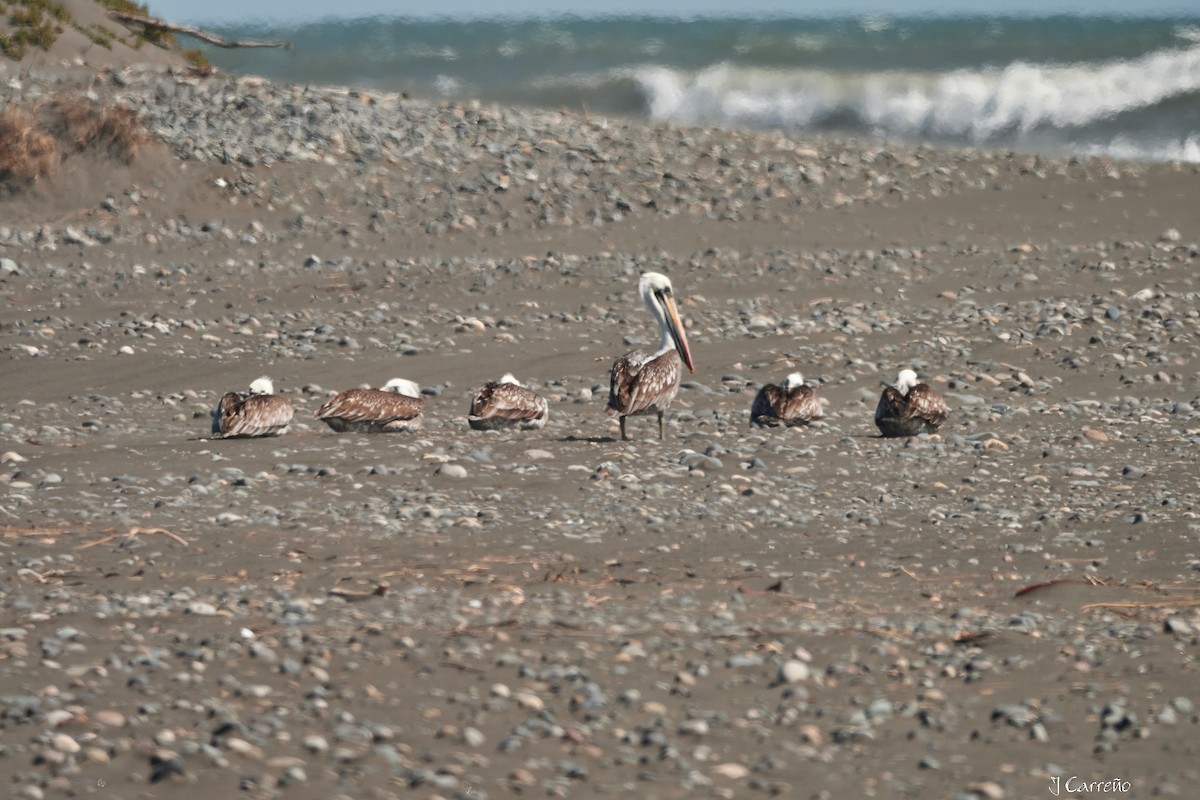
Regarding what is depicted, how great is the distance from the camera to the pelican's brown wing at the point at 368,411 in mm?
9953

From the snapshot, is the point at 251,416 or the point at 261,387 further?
the point at 261,387

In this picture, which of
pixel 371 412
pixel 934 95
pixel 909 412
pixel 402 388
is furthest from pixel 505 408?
pixel 934 95

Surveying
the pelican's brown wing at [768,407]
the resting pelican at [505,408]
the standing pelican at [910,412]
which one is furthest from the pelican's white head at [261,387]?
the standing pelican at [910,412]

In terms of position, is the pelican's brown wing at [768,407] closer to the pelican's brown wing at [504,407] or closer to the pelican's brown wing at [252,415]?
the pelican's brown wing at [504,407]

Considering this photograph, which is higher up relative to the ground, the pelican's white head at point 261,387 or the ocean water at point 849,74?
the ocean water at point 849,74

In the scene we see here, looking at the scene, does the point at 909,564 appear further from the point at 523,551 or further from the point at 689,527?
the point at 523,551

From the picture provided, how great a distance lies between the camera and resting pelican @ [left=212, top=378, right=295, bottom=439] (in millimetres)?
9758

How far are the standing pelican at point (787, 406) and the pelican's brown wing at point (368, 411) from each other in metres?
2.22

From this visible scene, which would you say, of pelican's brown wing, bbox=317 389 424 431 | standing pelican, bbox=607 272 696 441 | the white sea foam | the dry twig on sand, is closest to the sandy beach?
the dry twig on sand

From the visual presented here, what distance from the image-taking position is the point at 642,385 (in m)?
9.82

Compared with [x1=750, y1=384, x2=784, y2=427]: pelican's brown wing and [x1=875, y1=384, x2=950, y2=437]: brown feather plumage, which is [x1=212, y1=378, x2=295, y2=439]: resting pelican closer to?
[x1=750, y1=384, x2=784, y2=427]: pelican's brown wing

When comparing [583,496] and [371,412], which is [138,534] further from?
[371,412]

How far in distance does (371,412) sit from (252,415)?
0.73 meters

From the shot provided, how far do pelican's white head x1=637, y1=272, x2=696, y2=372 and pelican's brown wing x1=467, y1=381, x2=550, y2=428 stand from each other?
37.6 inches
